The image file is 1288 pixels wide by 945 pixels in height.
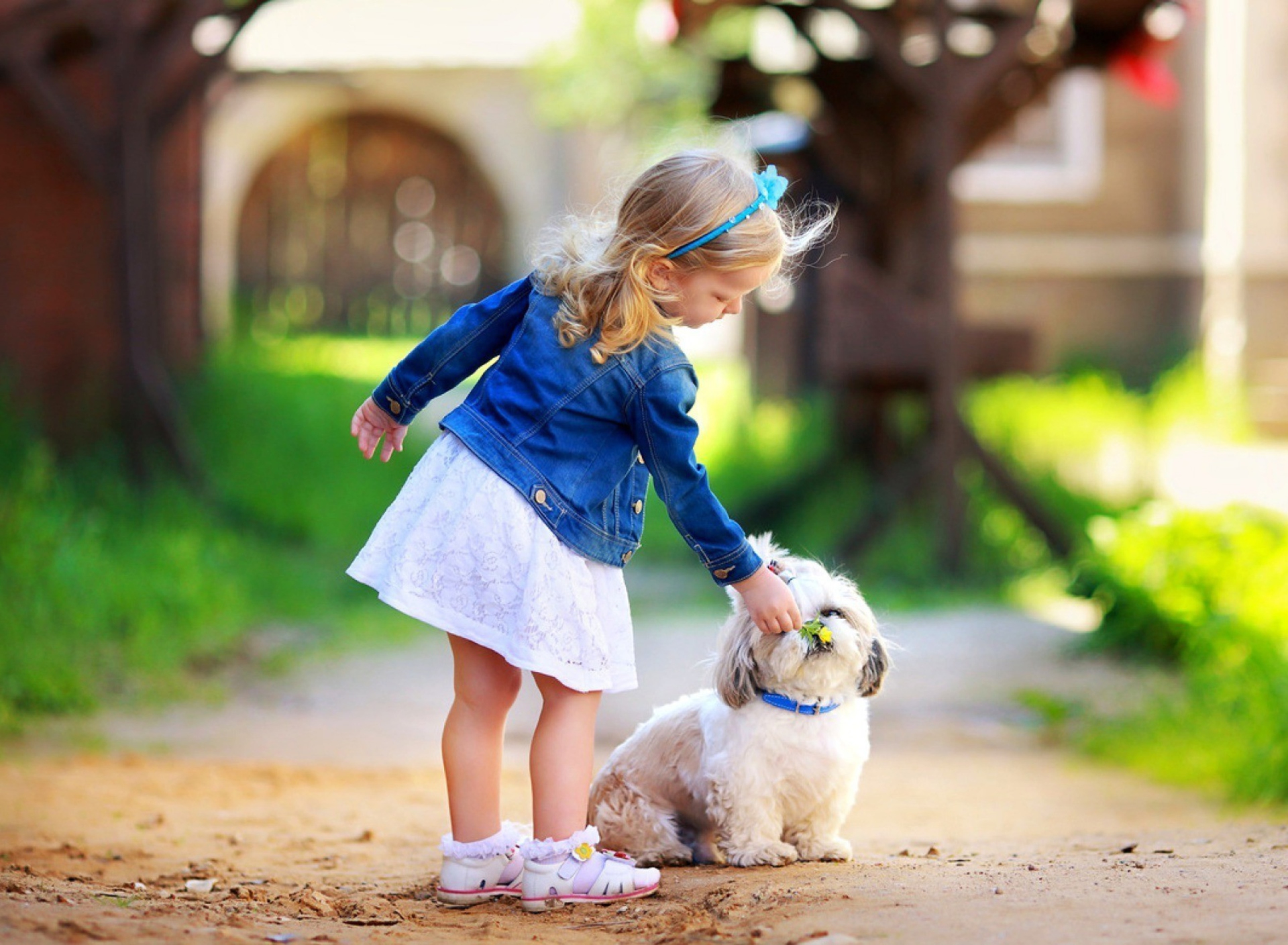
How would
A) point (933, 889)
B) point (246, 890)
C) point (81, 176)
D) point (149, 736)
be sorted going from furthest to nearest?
point (81, 176), point (149, 736), point (246, 890), point (933, 889)

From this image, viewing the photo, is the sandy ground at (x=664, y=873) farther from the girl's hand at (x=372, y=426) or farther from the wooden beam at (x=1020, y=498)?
the wooden beam at (x=1020, y=498)

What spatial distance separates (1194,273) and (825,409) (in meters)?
5.83

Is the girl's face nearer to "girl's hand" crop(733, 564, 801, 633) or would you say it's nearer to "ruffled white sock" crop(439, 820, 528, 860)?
"girl's hand" crop(733, 564, 801, 633)

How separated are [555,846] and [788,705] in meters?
0.55

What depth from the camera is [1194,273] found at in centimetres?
1330

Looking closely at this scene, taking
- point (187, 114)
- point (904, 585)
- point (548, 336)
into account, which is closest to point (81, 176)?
point (187, 114)

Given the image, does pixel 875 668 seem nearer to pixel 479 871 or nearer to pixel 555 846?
pixel 555 846

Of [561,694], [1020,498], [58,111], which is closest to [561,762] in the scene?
[561,694]

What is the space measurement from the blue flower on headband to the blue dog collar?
3.29 ft

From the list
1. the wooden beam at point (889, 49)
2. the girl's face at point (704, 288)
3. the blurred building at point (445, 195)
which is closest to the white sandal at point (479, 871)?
the girl's face at point (704, 288)

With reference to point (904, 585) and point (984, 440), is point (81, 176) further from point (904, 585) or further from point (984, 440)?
point (984, 440)

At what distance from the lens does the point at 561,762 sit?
2834 mm

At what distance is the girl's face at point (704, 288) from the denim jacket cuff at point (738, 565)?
477 millimetres

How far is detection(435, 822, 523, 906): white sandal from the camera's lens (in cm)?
291
